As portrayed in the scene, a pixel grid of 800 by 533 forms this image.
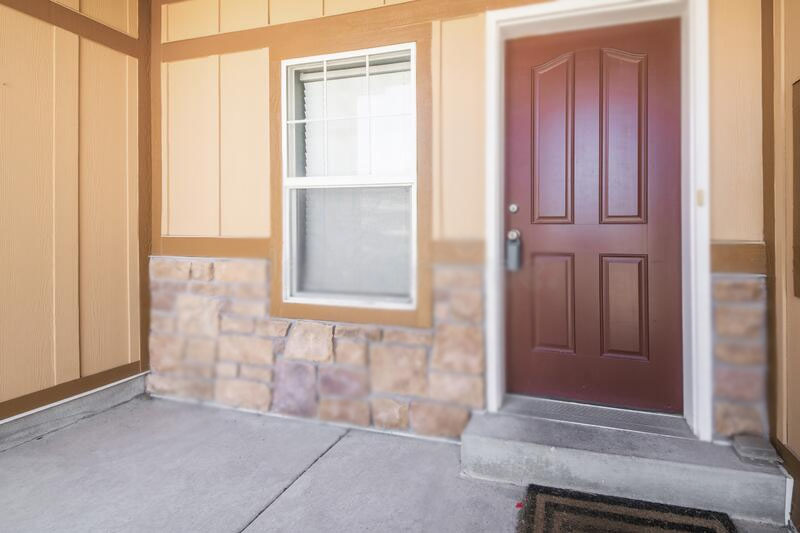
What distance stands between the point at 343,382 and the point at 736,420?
1988 millimetres

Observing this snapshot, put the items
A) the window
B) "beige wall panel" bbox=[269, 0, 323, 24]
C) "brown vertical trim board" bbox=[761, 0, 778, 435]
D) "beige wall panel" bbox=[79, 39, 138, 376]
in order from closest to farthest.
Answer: "brown vertical trim board" bbox=[761, 0, 778, 435] < the window < "beige wall panel" bbox=[269, 0, 323, 24] < "beige wall panel" bbox=[79, 39, 138, 376]

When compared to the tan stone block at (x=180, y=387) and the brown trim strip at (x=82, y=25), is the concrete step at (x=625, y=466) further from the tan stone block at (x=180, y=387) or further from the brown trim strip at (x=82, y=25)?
the brown trim strip at (x=82, y=25)

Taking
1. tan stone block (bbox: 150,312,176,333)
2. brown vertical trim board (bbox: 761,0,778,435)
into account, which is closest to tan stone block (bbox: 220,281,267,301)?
tan stone block (bbox: 150,312,176,333)

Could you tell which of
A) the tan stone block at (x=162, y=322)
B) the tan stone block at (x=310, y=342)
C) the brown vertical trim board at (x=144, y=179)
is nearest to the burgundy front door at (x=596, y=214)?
the tan stone block at (x=310, y=342)

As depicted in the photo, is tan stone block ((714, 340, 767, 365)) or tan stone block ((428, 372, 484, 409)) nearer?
tan stone block ((714, 340, 767, 365))

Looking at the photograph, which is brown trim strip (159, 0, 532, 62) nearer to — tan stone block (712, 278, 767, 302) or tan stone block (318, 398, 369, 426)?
tan stone block (712, 278, 767, 302)

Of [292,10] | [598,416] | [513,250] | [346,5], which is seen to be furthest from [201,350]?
[598,416]

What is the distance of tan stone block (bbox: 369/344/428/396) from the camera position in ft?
8.54

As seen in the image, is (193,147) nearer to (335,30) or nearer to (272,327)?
(335,30)

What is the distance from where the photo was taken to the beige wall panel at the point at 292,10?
280cm

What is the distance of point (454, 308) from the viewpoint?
254 centimetres

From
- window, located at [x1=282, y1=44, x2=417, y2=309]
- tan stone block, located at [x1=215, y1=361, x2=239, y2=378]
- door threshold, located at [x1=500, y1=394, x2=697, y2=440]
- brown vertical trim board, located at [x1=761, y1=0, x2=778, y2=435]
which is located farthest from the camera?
tan stone block, located at [x1=215, y1=361, x2=239, y2=378]

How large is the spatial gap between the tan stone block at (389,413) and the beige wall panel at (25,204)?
192cm

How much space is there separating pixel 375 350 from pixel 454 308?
21.0 inches
